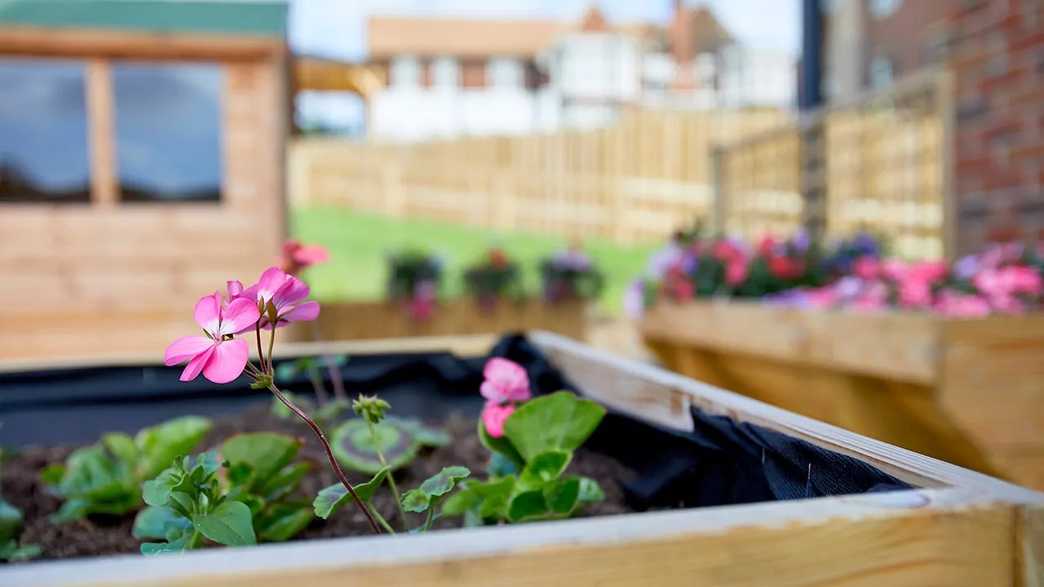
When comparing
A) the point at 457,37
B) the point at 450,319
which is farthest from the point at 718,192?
the point at 457,37

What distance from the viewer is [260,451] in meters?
0.87

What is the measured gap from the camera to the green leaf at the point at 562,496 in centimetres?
74

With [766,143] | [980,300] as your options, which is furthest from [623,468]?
[766,143]

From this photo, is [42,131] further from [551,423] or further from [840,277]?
[551,423]

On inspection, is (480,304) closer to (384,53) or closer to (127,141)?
(127,141)

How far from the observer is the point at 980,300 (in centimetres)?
220

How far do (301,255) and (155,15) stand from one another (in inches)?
179

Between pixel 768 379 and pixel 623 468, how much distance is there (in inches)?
73.3

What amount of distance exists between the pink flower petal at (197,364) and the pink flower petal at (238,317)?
Result: 0.01 metres

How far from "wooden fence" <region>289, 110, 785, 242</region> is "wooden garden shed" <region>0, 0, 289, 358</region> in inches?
256

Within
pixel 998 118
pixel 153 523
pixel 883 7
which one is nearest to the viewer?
pixel 153 523

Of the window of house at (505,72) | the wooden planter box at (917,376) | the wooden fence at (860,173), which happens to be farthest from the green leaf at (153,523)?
the window of house at (505,72)

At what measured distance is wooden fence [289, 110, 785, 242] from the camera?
11.7 meters

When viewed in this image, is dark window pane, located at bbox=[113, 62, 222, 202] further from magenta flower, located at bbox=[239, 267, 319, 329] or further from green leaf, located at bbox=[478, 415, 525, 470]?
magenta flower, located at bbox=[239, 267, 319, 329]
